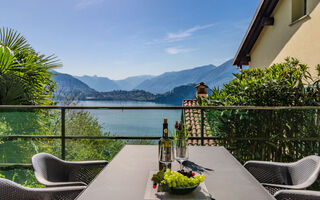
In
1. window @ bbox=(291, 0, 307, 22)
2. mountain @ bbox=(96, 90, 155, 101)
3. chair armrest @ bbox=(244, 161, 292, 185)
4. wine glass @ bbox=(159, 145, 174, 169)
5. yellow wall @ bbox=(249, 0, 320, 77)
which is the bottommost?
chair armrest @ bbox=(244, 161, 292, 185)

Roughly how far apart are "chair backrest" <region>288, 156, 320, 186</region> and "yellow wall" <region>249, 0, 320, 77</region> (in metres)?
3.48

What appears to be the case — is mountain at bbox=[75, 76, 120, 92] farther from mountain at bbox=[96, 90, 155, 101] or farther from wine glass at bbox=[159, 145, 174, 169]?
wine glass at bbox=[159, 145, 174, 169]

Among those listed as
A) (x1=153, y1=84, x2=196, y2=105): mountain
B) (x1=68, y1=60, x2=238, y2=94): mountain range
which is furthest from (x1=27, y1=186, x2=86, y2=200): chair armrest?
(x1=68, y1=60, x2=238, y2=94): mountain range

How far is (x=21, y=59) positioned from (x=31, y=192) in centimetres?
481

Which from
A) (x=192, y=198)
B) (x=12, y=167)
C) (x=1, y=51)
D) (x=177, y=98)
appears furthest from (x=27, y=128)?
(x=177, y=98)

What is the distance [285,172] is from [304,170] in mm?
140

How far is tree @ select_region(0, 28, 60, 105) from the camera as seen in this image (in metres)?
4.76

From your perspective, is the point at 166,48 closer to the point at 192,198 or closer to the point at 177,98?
the point at 177,98

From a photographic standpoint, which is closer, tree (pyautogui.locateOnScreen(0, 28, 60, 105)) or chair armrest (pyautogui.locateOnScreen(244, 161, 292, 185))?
chair armrest (pyautogui.locateOnScreen(244, 161, 292, 185))

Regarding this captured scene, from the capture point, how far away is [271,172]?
6.74 feet

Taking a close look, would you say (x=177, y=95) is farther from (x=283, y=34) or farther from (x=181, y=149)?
(x=181, y=149)

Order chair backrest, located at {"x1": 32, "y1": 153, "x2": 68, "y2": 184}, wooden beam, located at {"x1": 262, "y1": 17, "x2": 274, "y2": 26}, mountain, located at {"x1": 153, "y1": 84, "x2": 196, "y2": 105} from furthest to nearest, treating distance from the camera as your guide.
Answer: mountain, located at {"x1": 153, "y1": 84, "x2": 196, "y2": 105} → wooden beam, located at {"x1": 262, "y1": 17, "x2": 274, "y2": 26} → chair backrest, located at {"x1": 32, "y1": 153, "x2": 68, "y2": 184}

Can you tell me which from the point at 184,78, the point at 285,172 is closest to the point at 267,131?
the point at 285,172

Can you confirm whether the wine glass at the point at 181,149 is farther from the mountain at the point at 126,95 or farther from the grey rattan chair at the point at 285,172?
the mountain at the point at 126,95
